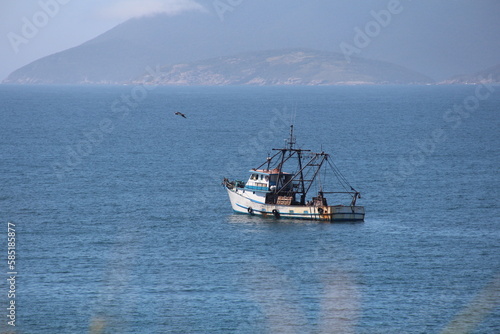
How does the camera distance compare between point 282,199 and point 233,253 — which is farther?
point 282,199

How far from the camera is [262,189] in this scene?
327 feet

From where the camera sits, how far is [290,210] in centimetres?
9706

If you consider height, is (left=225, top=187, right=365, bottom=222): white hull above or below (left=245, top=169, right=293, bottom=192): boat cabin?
below

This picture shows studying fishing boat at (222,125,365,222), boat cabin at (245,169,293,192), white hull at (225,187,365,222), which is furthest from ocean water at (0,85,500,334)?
boat cabin at (245,169,293,192)

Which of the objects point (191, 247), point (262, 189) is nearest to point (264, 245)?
point (191, 247)

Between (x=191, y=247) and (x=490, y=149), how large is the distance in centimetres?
9085

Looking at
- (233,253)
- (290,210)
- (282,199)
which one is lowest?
(233,253)

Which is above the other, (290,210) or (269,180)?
(269,180)

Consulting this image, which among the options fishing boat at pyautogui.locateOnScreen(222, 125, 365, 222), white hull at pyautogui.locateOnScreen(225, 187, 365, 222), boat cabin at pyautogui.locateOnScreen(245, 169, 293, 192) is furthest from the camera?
boat cabin at pyautogui.locateOnScreen(245, 169, 293, 192)

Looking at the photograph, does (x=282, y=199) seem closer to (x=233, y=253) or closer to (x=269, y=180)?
(x=269, y=180)

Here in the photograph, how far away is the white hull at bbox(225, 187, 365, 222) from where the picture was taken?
313ft

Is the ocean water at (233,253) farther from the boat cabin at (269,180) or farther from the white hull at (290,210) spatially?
the boat cabin at (269,180)

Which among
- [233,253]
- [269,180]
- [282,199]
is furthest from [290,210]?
[233,253]

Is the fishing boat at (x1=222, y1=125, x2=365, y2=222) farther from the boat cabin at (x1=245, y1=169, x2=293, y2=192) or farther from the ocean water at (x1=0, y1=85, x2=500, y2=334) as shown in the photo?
the ocean water at (x1=0, y1=85, x2=500, y2=334)
